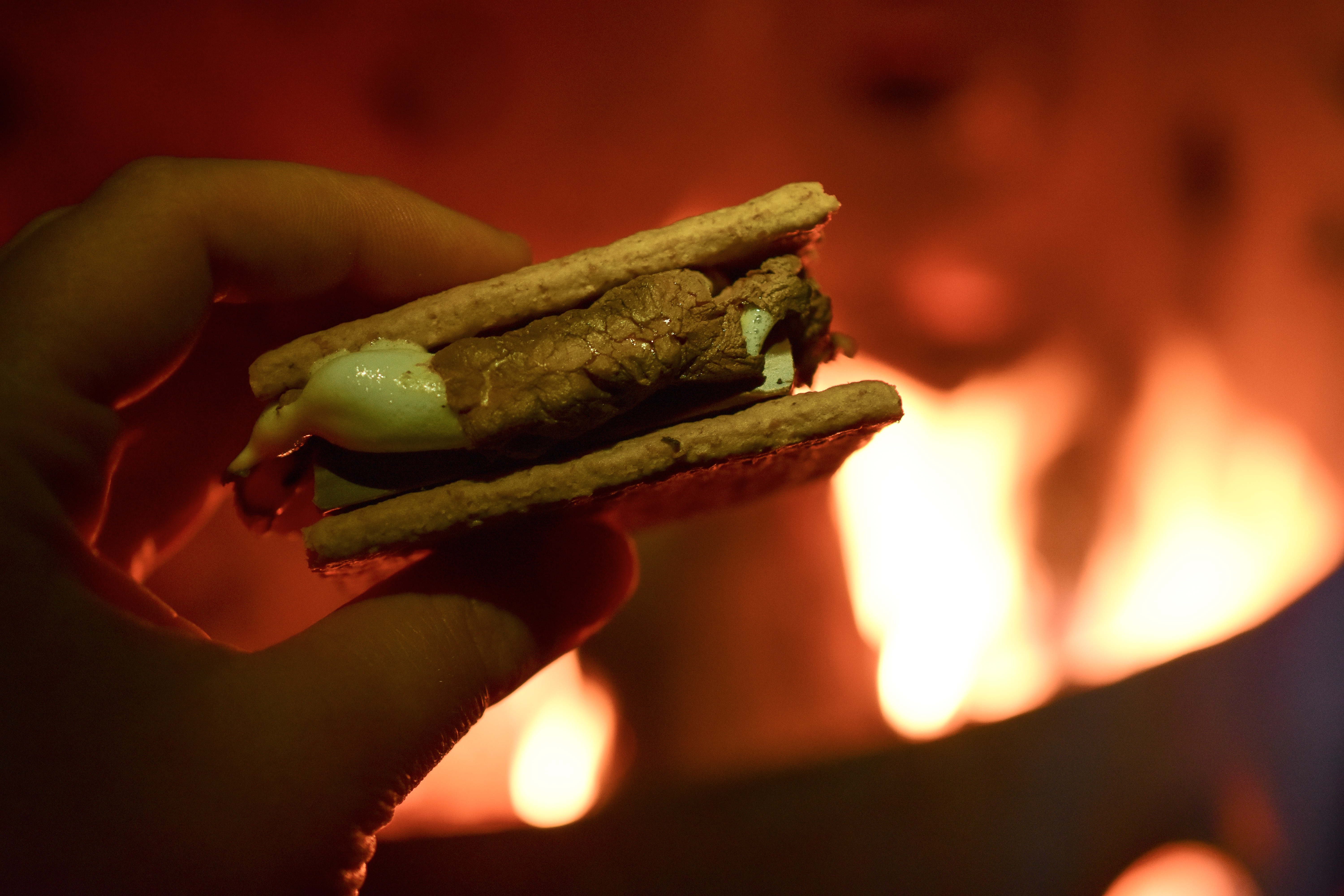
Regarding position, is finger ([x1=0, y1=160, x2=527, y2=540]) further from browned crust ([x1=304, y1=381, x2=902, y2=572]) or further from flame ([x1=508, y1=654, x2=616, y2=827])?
flame ([x1=508, y1=654, x2=616, y2=827])

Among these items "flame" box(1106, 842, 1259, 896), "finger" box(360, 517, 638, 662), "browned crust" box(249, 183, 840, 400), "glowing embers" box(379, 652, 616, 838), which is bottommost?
"flame" box(1106, 842, 1259, 896)

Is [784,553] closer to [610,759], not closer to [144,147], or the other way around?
[610,759]

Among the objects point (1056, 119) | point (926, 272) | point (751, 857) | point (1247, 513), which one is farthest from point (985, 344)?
point (751, 857)

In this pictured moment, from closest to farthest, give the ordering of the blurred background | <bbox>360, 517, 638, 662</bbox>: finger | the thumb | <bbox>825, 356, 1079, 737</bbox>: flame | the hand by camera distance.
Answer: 1. the hand
2. the thumb
3. <bbox>360, 517, 638, 662</bbox>: finger
4. the blurred background
5. <bbox>825, 356, 1079, 737</bbox>: flame

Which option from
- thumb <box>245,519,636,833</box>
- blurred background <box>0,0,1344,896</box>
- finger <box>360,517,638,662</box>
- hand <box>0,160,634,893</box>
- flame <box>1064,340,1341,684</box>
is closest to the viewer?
hand <box>0,160,634,893</box>

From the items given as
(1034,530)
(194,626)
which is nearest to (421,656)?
(194,626)

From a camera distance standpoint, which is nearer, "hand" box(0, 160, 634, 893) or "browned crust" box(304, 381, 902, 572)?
"hand" box(0, 160, 634, 893)

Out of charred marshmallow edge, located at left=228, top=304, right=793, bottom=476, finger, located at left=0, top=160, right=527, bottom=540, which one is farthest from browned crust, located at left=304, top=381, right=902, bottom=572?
finger, located at left=0, top=160, right=527, bottom=540

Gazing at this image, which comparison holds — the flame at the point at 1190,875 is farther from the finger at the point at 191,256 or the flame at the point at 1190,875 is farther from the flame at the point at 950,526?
the finger at the point at 191,256
